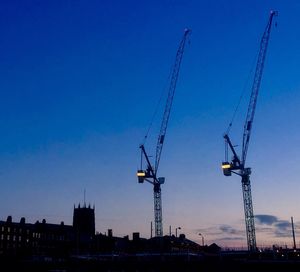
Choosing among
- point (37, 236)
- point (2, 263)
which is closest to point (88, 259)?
point (2, 263)

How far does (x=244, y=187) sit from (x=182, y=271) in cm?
4113

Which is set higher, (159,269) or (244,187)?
(244,187)

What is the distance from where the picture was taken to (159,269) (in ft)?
247

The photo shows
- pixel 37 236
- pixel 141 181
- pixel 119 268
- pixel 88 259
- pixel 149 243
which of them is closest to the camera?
pixel 119 268

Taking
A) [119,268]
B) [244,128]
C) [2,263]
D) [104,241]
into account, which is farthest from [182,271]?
[104,241]

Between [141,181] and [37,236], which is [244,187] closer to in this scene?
[141,181]

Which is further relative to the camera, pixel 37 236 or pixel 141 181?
pixel 37 236

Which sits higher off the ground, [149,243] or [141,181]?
[141,181]

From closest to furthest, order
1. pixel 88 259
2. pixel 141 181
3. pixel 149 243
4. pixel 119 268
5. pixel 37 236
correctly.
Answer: pixel 119 268 < pixel 88 259 < pixel 141 181 < pixel 37 236 < pixel 149 243

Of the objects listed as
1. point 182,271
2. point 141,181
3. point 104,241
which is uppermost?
point 141,181

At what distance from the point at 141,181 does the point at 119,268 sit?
54723 mm

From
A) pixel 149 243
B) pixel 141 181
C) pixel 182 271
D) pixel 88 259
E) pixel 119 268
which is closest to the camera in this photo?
pixel 182 271

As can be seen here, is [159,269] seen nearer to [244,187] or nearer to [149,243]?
[244,187]

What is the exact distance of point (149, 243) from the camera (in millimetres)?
186500
